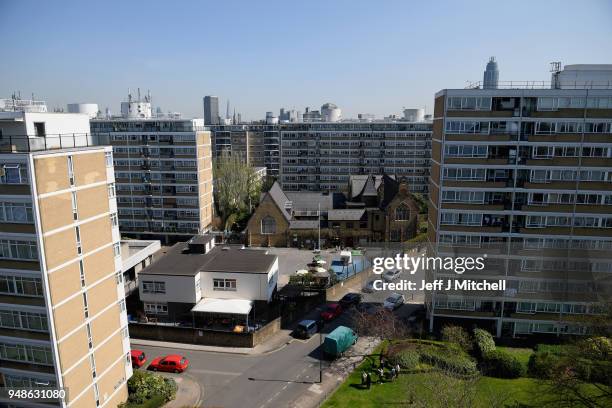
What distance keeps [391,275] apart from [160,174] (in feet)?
145

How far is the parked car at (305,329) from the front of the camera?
44.3 meters

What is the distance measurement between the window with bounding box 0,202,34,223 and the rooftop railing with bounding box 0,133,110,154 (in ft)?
10.8

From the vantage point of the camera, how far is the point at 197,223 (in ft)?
249

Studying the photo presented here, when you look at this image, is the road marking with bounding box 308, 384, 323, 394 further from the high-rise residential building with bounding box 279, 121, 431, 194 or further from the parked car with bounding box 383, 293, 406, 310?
the high-rise residential building with bounding box 279, 121, 431, 194

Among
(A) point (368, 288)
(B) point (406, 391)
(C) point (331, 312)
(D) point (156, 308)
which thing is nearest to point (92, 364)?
(D) point (156, 308)

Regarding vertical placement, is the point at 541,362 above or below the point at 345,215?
below

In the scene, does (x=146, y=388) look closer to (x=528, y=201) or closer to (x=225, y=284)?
(x=225, y=284)

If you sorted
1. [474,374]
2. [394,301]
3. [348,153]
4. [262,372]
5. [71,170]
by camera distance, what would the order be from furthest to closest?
1. [348,153]
2. [394,301]
3. [262,372]
4. [474,374]
5. [71,170]

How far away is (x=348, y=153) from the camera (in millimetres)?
109438

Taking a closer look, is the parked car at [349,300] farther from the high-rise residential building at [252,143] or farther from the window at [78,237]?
the high-rise residential building at [252,143]

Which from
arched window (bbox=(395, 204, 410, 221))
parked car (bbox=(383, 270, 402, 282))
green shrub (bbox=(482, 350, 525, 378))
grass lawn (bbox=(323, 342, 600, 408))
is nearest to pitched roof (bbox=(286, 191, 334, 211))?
arched window (bbox=(395, 204, 410, 221))

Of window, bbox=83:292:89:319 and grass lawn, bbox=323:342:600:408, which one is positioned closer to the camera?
window, bbox=83:292:89:319

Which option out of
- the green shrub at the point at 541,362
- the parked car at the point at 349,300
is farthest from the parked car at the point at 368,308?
the green shrub at the point at 541,362

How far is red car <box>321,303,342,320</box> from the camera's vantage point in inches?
1877
